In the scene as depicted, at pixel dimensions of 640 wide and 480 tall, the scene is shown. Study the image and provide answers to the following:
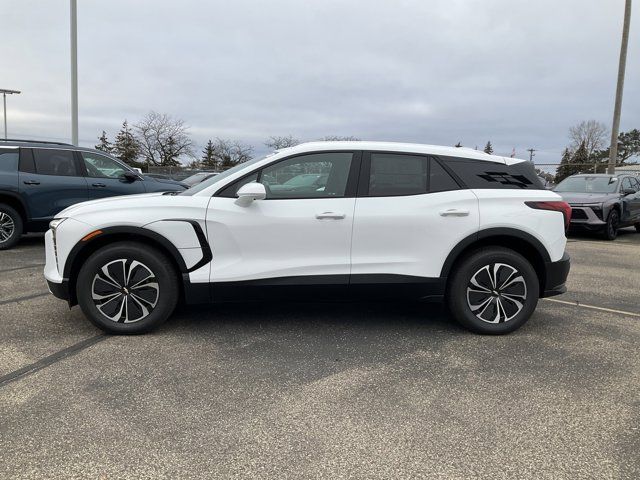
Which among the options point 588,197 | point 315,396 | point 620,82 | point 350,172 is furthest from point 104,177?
point 620,82

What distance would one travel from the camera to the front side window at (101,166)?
8844 millimetres

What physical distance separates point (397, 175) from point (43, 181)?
6.69 meters

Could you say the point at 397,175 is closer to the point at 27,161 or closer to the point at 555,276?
the point at 555,276

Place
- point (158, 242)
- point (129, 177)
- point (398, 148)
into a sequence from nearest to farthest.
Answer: point (158, 242)
point (398, 148)
point (129, 177)

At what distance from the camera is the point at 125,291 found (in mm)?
4133

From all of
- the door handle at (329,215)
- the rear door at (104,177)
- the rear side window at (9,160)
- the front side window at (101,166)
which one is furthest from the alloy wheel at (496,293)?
the rear side window at (9,160)

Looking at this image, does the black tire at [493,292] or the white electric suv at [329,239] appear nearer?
the white electric suv at [329,239]

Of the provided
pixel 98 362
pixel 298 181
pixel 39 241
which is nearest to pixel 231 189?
pixel 298 181

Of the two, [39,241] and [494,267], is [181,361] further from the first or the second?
[39,241]

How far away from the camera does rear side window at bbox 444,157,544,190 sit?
4.45 m

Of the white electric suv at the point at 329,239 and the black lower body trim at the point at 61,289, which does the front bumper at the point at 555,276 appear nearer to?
the white electric suv at the point at 329,239

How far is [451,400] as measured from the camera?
10.5ft

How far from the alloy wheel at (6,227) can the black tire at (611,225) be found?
1210 cm

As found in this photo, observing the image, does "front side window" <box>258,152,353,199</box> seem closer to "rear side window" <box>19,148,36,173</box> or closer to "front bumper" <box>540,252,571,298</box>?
"front bumper" <box>540,252,571,298</box>
